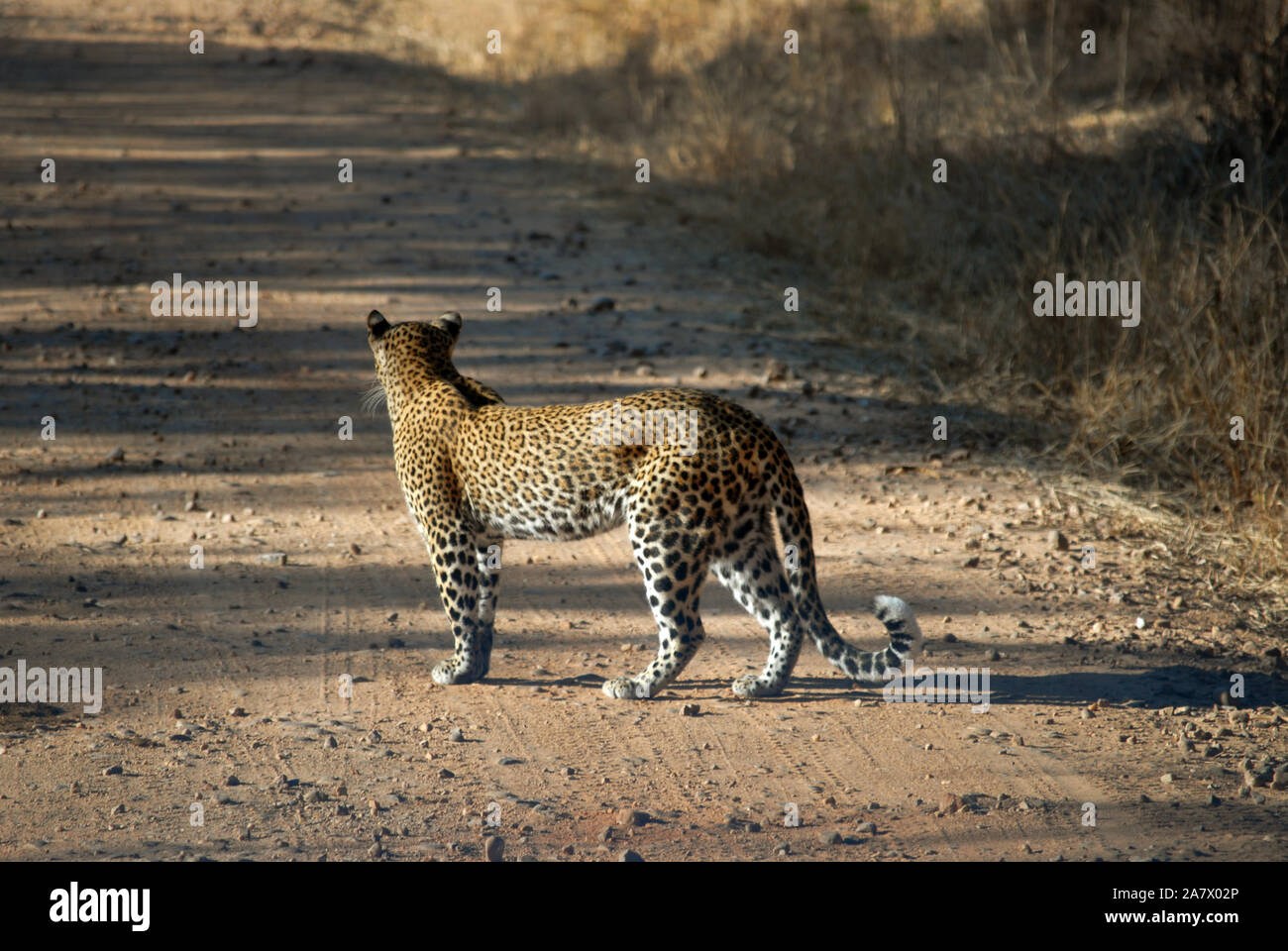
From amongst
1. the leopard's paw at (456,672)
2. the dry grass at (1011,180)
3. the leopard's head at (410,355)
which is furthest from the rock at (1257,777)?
the leopard's head at (410,355)

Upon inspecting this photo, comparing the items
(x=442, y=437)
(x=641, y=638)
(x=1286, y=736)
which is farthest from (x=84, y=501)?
(x=1286, y=736)

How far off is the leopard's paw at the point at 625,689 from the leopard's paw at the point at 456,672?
2.07 feet

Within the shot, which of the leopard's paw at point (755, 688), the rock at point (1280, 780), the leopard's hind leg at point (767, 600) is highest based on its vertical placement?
the leopard's hind leg at point (767, 600)

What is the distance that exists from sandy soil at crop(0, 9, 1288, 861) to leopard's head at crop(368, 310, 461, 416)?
1.17 meters

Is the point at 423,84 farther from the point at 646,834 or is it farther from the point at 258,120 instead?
the point at 646,834

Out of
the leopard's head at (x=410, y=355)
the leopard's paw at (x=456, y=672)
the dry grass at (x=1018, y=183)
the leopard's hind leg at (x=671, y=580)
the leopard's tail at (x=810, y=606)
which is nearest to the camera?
the leopard's hind leg at (x=671, y=580)

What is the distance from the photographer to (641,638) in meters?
6.80

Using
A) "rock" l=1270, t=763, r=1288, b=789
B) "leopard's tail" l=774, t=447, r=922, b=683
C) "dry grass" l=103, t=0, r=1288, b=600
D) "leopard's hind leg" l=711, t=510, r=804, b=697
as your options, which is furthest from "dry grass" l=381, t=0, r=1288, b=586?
"leopard's hind leg" l=711, t=510, r=804, b=697

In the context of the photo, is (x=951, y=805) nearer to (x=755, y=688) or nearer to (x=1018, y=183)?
(x=755, y=688)

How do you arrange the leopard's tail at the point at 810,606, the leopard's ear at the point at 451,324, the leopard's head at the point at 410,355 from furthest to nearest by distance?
the leopard's ear at the point at 451,324, the leopard's head at the point at 410,355, the leopard's tail at the point at 810,606

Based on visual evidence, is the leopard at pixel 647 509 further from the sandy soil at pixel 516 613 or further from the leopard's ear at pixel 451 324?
the leopard's ear at pixel 451 324

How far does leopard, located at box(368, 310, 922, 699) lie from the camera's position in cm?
566

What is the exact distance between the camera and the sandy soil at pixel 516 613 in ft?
16.6

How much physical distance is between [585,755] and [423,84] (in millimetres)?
15374
